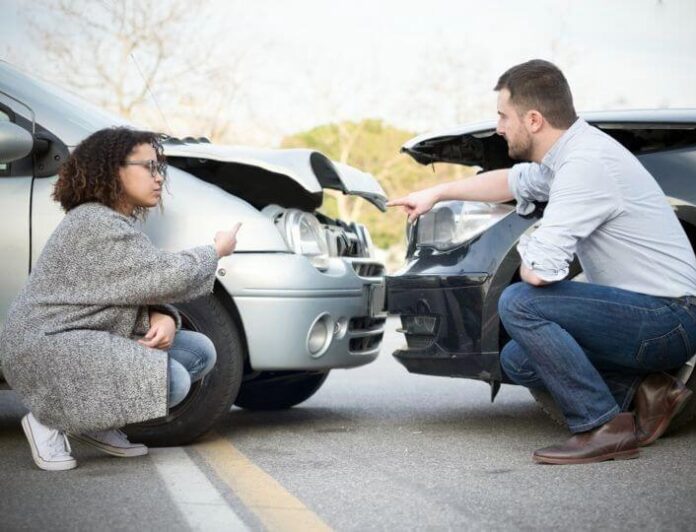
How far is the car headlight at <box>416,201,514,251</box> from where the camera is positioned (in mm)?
4422

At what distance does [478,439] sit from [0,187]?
2.24m

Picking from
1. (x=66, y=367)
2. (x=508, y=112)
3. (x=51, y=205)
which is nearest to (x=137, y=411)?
(x=66, y=367)

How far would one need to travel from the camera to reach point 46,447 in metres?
3.86

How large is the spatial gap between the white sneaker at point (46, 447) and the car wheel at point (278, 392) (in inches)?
69.5

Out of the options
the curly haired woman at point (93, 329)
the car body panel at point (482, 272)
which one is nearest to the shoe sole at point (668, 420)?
the car body panel at point (482, 272)

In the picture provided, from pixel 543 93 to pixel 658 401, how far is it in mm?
→ 1232

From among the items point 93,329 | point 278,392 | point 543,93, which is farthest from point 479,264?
point 278,392

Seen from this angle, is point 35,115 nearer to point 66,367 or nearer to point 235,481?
point 66,367

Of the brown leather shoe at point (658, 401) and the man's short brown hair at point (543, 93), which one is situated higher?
the man's short brown hair at point (543, 93)

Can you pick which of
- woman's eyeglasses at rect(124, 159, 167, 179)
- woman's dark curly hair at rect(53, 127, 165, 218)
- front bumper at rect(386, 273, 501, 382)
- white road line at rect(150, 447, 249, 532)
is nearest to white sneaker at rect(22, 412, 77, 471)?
white road line at rect(150, 447, 249, 532)

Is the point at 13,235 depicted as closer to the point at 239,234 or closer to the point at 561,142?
the point at 239,234

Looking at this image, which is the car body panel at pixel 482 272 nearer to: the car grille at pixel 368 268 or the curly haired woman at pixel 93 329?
the car grille at pixel 368 268

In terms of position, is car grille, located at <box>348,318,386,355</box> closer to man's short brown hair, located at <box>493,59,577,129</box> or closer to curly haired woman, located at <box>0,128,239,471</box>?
curly haired woman, located at <box>0,128,239,471</box>

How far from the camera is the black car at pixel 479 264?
422 centimetres
